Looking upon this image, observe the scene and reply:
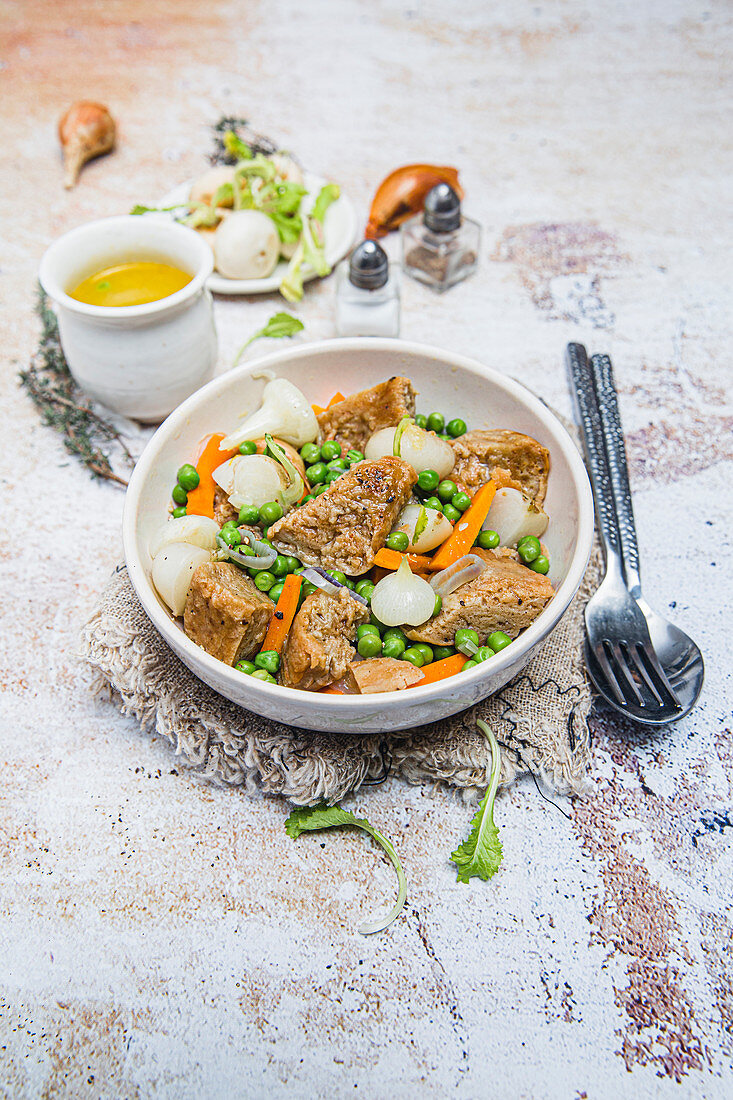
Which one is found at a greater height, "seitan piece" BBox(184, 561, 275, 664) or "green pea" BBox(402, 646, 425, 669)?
"seitan piece" BBox(184, 561, 275, 664)

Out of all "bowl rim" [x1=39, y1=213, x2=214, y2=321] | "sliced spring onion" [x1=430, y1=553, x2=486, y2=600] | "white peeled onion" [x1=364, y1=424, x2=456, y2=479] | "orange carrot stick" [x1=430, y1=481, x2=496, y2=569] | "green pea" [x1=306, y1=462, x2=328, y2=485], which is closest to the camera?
"sliced spring onion" [x1=430, y1=553, x2=486, y2=600]

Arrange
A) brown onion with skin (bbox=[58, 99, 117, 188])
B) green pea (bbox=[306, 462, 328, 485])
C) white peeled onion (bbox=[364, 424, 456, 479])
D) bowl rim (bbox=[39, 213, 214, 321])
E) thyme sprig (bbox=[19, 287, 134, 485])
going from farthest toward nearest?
brown onion with skin (bbox=[58, 99, 117, 188]) → thyme sprig (bbox=[19, 287, 134, 485]) → bowl rim (bbox=[39, 213, 214, 321]) → green pea (bbox=[306, 462, 328, 485]) → white peeled onion (bbox=[364, 424, 456, 479])

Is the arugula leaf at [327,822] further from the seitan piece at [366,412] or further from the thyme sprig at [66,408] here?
the thyme sprig at [66,408]

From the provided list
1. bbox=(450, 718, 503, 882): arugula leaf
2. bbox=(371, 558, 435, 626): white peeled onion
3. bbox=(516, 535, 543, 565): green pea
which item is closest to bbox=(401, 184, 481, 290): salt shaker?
bbox=(516, 535, 543, 565): green pea

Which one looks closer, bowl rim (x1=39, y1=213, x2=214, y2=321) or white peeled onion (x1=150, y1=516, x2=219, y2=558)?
white peeled onion (x1=150, y1=516, x2=219, y2=558)

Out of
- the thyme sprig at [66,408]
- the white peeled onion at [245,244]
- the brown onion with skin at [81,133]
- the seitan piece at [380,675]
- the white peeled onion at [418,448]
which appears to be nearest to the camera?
the seitan piece at [380,675]

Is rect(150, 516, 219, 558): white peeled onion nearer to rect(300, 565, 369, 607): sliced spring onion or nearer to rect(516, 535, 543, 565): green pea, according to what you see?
rect(300, 565, 369, 607): sliced spring onion

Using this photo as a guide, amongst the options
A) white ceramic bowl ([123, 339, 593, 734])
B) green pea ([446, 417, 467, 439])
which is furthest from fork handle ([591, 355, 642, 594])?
green pea ([446, 417, 467, 439])

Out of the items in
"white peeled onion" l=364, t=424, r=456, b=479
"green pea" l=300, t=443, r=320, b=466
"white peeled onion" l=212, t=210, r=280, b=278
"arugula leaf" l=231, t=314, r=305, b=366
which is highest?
"white peeled onion" l=212, t=210, r=280, b=278

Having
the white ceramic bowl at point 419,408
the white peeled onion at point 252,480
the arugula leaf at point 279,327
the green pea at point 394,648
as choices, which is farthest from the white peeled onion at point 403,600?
the arugula leaf at point 279,327
